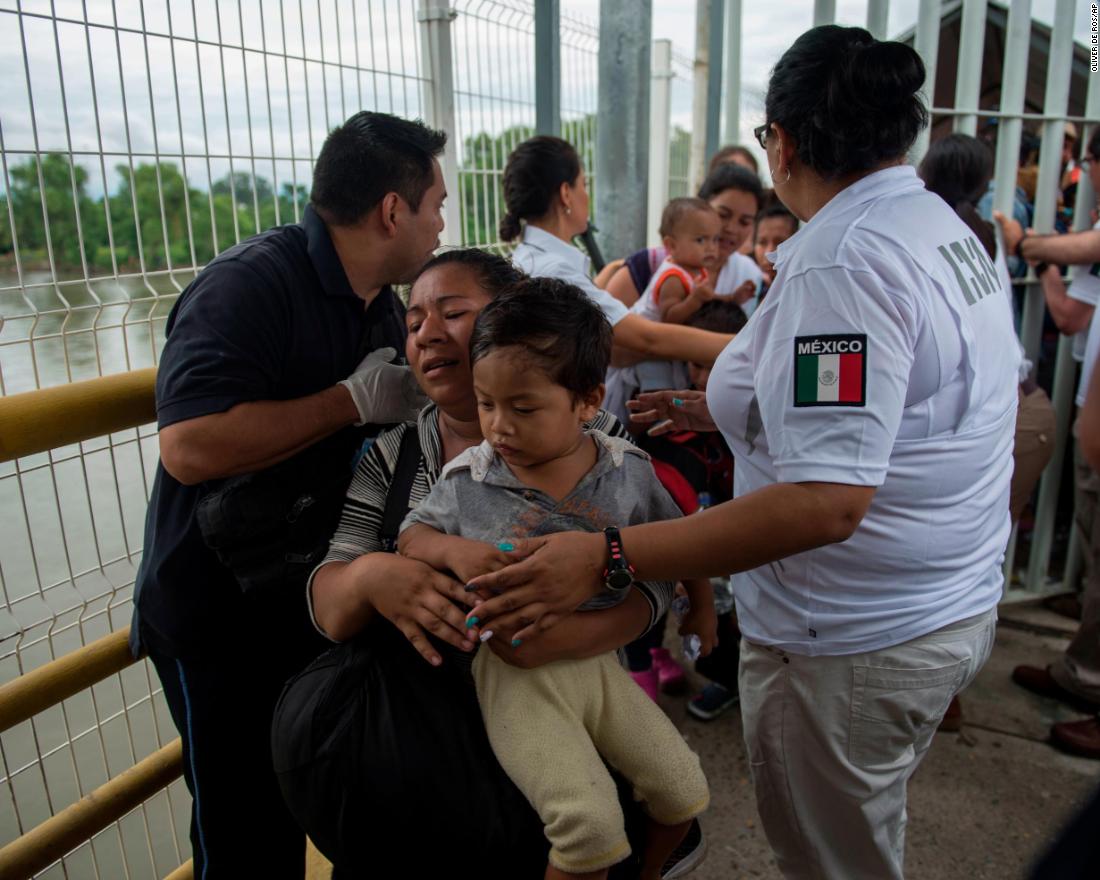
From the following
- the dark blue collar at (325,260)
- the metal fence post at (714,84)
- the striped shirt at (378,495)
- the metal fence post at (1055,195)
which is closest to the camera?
the striped shirt at (378,495)

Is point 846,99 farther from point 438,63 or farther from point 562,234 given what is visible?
point 438,63

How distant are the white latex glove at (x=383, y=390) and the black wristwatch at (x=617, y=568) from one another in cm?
67

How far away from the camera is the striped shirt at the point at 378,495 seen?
157cm

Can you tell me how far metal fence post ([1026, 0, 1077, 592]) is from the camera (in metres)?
3.60

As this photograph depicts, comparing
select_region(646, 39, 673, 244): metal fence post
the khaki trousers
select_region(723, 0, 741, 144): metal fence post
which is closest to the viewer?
the khaki trousers

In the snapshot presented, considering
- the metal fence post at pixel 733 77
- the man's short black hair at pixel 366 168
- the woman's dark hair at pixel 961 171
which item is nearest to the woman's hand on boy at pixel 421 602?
the man's short black hair at pixel 366 168

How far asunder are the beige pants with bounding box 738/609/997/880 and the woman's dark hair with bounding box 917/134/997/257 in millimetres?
1913

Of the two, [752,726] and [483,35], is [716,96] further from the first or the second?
[752,726]

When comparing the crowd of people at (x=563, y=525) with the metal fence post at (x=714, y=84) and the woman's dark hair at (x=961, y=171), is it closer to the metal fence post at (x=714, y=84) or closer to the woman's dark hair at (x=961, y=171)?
the woman's dark hair at (x=961, y=171)

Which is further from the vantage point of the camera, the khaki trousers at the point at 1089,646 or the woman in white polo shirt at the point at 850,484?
the khaki trousers at the point at 1089,646

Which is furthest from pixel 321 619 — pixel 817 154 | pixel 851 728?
pixel 817 154

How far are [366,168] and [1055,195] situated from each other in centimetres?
321

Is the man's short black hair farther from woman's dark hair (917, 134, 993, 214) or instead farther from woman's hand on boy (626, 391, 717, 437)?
woman's dark hair (917, 134, 993, 214)

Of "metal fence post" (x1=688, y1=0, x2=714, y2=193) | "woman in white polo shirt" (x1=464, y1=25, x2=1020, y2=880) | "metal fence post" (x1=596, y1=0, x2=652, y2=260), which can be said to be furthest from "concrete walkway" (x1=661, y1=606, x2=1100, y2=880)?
"metal fence post" (x1=688, y1=0, x2=714, y2=193)
